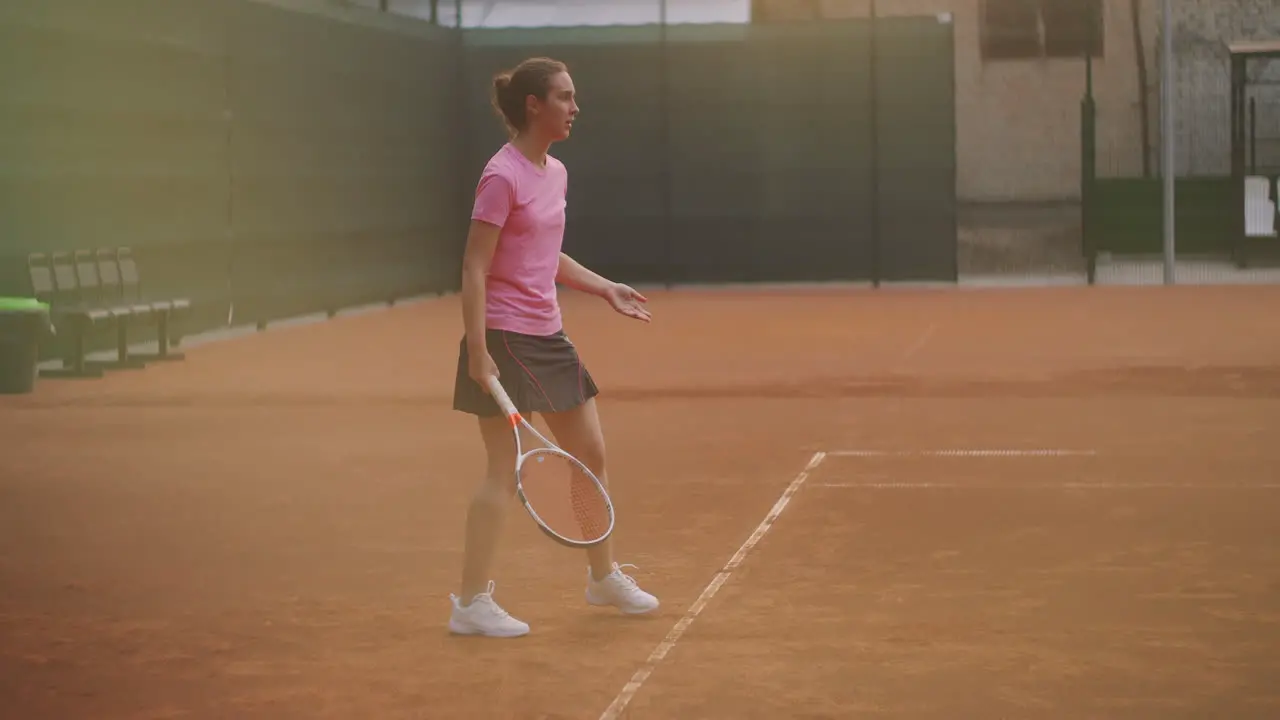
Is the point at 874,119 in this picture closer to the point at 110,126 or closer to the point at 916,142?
the point at 916,142

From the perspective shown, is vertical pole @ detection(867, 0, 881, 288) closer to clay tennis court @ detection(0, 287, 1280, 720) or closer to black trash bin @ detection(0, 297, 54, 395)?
clay tennis court @ detection(0, 287, 1280, 720)

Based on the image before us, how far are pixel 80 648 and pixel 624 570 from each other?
6.92 feet

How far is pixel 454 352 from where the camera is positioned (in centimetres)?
1803

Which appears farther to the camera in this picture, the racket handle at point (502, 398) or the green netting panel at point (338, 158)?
the green netting panel at point (338, 158)

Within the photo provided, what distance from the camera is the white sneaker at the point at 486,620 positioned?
660cm

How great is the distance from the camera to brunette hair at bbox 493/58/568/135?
6.40 meters

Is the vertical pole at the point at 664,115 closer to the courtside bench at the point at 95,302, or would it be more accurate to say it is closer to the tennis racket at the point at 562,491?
the courtside bench at the point at 95,302

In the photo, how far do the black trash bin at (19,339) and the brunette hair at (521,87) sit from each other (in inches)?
360

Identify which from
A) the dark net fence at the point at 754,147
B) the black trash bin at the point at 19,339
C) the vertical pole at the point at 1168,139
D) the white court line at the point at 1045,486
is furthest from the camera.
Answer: the dark net fence at the point at 754,147

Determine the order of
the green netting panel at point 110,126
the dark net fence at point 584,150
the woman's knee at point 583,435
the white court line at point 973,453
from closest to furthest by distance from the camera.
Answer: the woman's knee at point 583,435 < the white court line at point 973,453 < the green netting panel at point 110,126 < the dark net fence at point 584,150

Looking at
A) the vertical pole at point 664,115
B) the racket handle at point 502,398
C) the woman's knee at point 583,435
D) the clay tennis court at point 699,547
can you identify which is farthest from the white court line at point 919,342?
the racket handle at point 502,398

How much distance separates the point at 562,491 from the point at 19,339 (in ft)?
30.2

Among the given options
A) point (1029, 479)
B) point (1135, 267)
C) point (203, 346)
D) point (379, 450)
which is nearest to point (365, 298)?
point (203, 346)

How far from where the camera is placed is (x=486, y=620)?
6.60 metres
